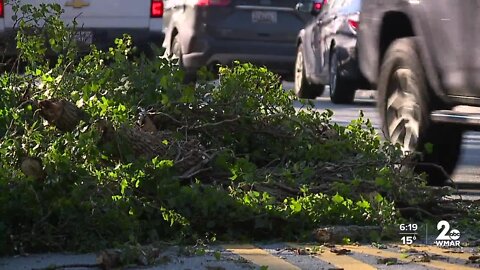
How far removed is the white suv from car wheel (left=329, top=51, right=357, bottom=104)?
2449 millimetres

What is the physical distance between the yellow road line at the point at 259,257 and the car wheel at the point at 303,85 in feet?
40.8

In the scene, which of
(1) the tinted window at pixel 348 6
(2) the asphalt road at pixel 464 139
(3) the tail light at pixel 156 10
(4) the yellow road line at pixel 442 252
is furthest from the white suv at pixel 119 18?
(4) the yellow road line at pixel 442 252

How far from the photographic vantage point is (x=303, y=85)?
63.3 feet

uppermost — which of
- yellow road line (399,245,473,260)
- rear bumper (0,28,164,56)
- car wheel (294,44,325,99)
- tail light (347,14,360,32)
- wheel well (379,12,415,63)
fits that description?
wheel well (379,12,415,63)

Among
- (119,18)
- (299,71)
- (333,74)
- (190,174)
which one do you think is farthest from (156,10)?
(190,174)

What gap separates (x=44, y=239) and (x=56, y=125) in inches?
53.3

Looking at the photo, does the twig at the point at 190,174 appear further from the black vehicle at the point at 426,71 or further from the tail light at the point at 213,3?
the tail light at the point at 213,3

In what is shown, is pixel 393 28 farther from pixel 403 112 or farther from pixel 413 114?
pixel 413 114

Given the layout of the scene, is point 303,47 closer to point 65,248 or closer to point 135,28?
point 135,28

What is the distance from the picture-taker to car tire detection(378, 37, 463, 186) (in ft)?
29.0

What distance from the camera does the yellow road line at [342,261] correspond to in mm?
6059

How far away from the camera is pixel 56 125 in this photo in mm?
7586

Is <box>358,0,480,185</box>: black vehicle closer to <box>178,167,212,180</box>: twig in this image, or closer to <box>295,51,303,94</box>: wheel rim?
<box>178,167,212,180</box>: twig

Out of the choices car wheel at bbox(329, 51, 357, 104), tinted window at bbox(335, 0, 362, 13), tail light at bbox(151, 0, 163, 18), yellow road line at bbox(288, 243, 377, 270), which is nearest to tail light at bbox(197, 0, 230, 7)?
tail light at bbox(151, 0, 163, 18)
